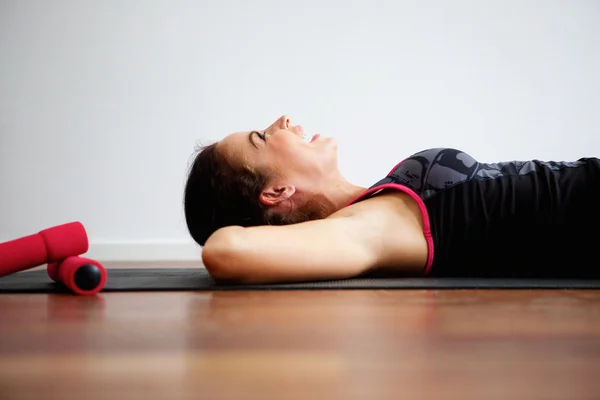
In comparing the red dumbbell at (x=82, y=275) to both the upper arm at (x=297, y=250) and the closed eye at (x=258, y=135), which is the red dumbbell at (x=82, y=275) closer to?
the upper arm at (x=297, y=250)

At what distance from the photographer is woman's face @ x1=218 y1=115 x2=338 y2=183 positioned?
169 centimetres

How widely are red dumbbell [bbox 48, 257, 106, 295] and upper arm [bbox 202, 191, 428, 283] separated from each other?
0.23m

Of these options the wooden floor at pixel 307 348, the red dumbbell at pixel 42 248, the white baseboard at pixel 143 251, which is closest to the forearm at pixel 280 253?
the wooden floor at pixel 307 348

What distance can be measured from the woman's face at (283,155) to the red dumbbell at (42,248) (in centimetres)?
52

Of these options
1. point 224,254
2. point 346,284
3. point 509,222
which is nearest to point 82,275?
point 224,254

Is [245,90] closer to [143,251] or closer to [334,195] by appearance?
[143,251]

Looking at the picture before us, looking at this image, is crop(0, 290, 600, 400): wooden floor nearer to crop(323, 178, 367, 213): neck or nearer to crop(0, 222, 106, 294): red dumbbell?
crop(0, 222, 106, 294): red dumbbell

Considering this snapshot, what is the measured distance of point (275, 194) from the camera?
1686 millimetres

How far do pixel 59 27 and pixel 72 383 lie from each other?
11.5 ft

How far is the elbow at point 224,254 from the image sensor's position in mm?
1292

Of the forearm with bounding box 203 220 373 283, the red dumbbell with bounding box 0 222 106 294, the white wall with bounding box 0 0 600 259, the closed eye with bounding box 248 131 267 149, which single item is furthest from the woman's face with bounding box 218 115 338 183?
the white wall with bounding box 0 0 600 259

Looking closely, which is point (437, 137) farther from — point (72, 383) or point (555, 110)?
point (72, 383)

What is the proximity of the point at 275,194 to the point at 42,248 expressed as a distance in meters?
0.63

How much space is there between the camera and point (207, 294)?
1.26 metres
